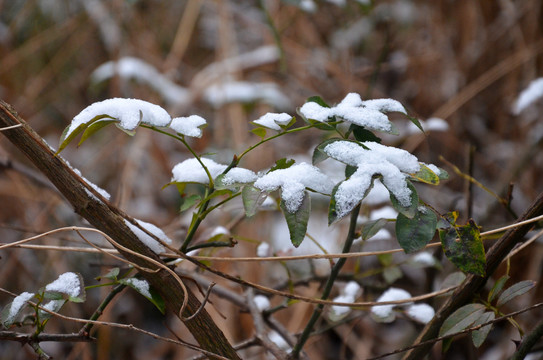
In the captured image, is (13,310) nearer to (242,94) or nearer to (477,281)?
(477,281)

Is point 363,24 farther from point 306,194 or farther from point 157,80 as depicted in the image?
point 306,194

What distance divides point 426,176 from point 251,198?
0.15 meters

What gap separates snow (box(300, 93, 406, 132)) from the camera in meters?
0.42

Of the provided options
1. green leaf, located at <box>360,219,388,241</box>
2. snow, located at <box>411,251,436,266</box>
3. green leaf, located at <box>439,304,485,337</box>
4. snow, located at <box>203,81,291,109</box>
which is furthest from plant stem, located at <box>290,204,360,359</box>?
snow, located at <box>203,81,291,109</box>

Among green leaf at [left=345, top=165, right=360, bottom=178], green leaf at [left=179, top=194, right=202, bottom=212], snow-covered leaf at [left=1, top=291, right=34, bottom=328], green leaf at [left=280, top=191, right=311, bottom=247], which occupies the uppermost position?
green leaf at [left=345, top=165, right=360, bottom=178]

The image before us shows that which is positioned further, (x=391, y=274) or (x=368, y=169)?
(x=391, y=274)

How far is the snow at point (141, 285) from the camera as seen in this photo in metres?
0.46

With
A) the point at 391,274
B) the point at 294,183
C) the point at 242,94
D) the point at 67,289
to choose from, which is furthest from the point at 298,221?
the point at 242,94

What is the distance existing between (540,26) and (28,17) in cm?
191

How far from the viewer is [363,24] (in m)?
1.96

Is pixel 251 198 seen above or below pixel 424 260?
below

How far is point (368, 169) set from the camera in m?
0.38

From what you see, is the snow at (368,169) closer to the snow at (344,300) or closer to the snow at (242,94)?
the snow at (344,300)

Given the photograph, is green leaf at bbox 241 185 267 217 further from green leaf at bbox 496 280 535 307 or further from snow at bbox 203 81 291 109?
snow at bbox 203 81 291 109
